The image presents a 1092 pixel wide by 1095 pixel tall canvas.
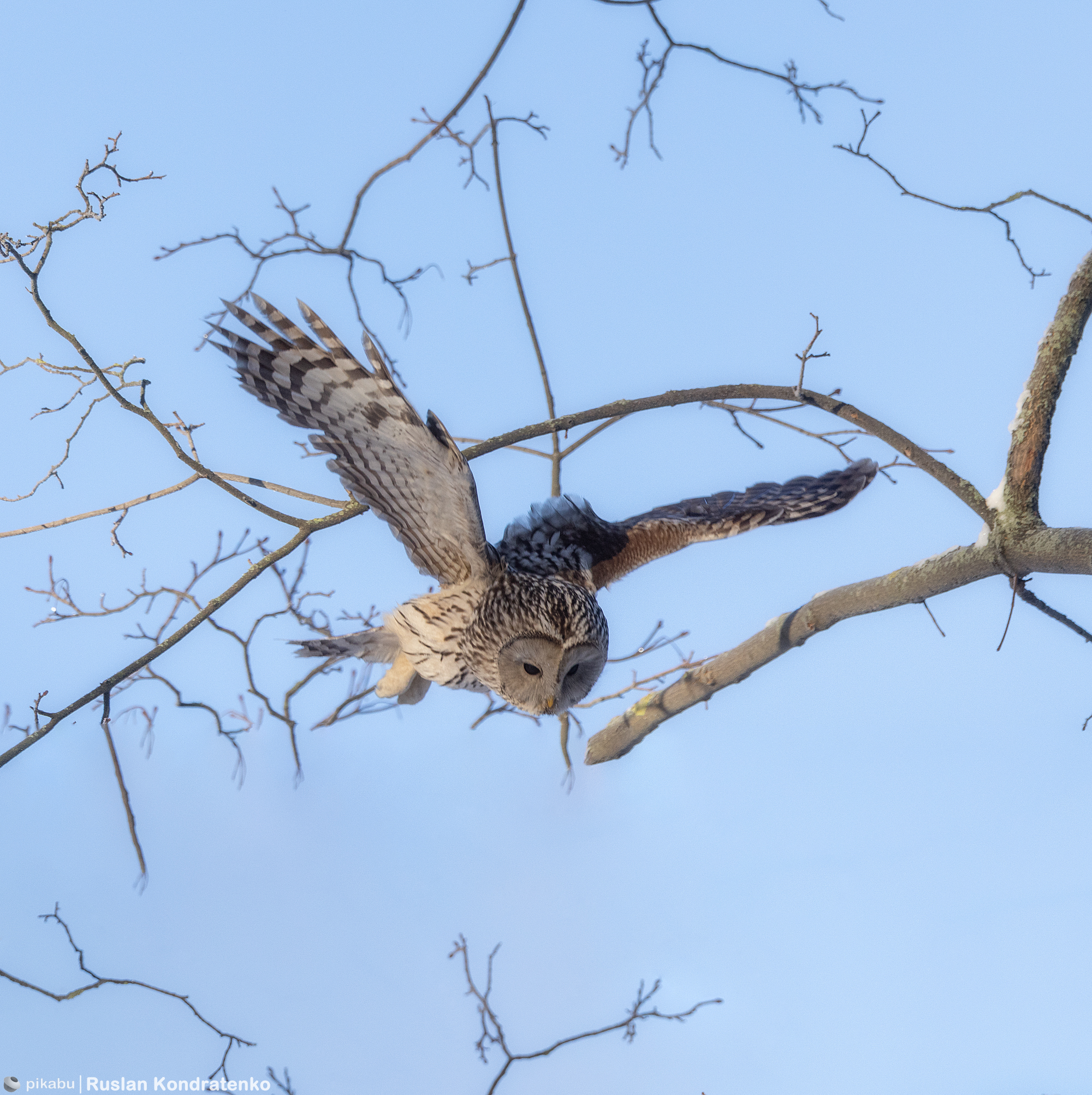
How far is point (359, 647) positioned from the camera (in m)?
3.49

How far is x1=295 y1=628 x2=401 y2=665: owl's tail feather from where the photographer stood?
11.2 feet

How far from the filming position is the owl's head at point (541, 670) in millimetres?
3094

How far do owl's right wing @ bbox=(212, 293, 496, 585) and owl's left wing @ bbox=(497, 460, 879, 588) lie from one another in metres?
0.46

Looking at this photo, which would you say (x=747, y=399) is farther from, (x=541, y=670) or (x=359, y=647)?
(x=359, y=647)

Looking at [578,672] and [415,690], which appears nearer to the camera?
[578,672]

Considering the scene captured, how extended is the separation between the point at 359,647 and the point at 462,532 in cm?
75

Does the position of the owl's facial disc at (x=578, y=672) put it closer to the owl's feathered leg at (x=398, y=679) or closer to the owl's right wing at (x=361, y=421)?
the owl's right wing at (x=361, y=421)

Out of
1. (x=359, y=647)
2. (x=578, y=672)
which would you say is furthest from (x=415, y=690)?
(x=578, y=672)

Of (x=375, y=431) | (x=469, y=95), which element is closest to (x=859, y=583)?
(x=375, y=431)

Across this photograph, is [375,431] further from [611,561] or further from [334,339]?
[611,561]

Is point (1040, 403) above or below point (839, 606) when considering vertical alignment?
above

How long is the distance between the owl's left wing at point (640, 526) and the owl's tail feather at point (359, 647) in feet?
1.73

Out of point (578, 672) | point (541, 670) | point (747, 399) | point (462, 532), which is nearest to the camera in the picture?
point (747, 399)

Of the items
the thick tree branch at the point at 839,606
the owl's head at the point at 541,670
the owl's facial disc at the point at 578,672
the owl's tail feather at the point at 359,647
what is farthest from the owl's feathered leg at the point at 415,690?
the thick tree branch at the point at 839,606
